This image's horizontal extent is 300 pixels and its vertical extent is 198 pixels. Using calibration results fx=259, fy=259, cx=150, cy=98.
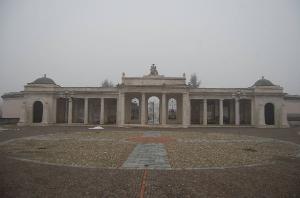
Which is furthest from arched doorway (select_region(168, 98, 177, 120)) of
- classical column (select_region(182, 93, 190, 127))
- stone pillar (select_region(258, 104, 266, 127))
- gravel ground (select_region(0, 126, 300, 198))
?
gravel ground (select_region(0, 126, 300, 198))

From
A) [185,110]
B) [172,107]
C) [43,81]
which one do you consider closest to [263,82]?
[185,110]

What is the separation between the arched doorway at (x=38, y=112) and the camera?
163 feet

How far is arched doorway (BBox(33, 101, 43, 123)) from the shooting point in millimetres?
49778

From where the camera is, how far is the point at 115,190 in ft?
25.8

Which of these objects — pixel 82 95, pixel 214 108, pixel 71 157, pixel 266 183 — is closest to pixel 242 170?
pixel 266 183

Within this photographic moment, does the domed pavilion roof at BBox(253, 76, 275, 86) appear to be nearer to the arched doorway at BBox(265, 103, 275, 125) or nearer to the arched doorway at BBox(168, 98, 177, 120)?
the arched doorway at BBox(265, 103, 275, 125)

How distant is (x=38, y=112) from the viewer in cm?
5022

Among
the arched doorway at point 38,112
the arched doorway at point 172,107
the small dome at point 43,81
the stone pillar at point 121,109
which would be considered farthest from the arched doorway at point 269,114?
the arched doorway at point 38,112

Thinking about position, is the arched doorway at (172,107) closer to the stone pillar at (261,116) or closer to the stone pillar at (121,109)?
the stone pillar at (121,109)

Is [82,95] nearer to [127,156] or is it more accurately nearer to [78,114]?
[78,114]

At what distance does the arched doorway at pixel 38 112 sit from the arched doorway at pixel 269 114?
4306cm

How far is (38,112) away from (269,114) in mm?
44222

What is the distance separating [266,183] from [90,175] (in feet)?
20.7

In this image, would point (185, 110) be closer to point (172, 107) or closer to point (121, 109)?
point (121, 109)
